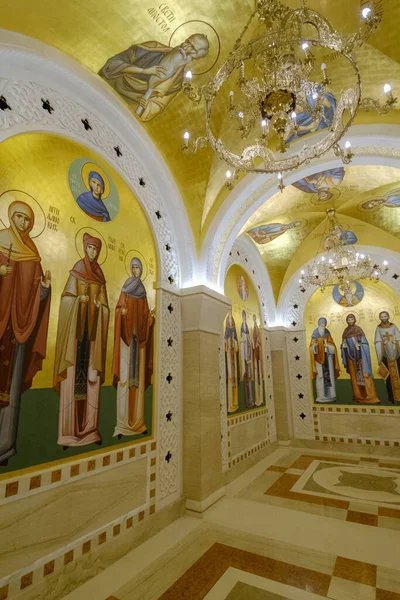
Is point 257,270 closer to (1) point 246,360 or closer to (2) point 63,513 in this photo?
(1) point 246,360

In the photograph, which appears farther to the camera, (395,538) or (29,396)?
(395,538)

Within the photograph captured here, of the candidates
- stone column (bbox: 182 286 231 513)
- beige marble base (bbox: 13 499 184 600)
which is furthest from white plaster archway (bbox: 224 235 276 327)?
beige marble base (bbox: 13 499 184 600)

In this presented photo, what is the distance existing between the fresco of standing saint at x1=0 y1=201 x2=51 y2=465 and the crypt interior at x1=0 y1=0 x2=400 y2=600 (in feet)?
0.05

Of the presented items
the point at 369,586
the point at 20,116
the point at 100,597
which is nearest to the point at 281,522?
the point at 369,586

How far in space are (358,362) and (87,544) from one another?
7707 millimetres

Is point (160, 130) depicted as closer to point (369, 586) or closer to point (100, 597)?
point (100, 597)

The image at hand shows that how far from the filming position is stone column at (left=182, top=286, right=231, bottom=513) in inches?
179

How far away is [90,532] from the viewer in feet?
10.1

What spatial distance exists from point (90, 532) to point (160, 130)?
4985 millimetres

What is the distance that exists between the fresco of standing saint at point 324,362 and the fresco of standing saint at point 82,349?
7.22 meters

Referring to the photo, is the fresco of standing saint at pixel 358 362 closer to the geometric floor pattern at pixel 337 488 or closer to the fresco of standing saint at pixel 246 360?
the geometric floor pattern at pixel 337 488

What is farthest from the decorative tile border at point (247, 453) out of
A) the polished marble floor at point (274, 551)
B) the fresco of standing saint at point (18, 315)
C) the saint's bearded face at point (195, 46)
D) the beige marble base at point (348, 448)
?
the saint's bearded face at point (195, 46)

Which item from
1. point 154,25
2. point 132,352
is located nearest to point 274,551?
point 132,352

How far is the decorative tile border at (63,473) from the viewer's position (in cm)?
252
